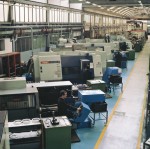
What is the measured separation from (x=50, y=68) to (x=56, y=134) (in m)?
4.53

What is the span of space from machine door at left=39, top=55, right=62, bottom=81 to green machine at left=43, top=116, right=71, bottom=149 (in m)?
4.16

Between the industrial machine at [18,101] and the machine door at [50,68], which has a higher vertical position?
the machine door at [50,68]

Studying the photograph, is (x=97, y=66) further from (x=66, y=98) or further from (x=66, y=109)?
(x=66, y=109)

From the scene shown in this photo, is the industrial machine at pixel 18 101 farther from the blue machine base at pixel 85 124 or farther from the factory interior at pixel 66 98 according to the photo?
the blue machine base at pixel 85 124

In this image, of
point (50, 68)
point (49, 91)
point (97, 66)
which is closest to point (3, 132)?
point (49, 91)

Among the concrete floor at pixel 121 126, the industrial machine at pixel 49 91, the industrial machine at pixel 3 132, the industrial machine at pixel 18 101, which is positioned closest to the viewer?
the industrial machine at pixel 3 132

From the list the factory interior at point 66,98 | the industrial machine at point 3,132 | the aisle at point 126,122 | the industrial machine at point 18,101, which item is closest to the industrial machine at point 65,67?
the factory interior at point 66,98

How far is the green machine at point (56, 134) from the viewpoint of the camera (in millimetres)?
5918

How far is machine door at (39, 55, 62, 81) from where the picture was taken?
399 inches

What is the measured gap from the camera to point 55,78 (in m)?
10.2

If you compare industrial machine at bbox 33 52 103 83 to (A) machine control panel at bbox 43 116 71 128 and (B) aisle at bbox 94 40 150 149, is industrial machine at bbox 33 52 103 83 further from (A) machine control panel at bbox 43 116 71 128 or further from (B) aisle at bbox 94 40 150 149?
(A) machine control panel at bbox 43 116 71 128

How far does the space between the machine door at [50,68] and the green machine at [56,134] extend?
13.6 ft

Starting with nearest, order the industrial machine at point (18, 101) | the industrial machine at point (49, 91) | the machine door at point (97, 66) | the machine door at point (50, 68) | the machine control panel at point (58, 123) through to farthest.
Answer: the machine control panel at point (58, 123), the industrial machine at point (18, 101), the industrial machine at point (49, 91), the machine door at point (50, 68), the machine door at point (97, 66)

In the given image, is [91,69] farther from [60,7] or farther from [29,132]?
[60,7]
